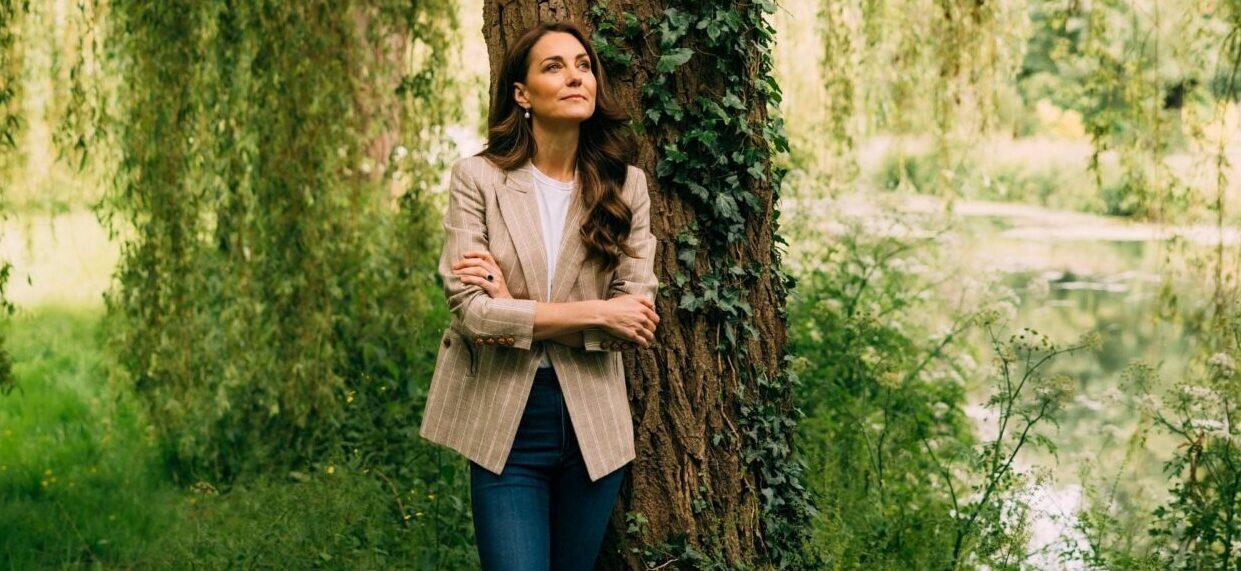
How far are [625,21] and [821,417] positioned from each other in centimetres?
229

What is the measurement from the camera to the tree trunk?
3012mm

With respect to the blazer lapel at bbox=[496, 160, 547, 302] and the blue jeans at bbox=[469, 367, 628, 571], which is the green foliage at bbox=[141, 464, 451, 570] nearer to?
the blue jeans at bbox=[469, 367, 628, 571]

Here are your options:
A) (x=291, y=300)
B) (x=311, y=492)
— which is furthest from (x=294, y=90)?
(x=311, y=492)

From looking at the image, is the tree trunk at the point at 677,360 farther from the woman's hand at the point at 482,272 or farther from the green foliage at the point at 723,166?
the woman's hand at the point at 482,272

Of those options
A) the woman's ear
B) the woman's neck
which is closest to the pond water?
the woman's neck

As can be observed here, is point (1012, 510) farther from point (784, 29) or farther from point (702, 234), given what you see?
point (784, 29)

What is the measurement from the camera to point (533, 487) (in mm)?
2609

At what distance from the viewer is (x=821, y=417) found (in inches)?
189

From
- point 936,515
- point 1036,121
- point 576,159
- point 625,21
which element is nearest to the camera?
point 576,159

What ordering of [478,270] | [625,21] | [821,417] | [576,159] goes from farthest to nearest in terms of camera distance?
[821,417] → [625,21] → [576,159] → [478,270]

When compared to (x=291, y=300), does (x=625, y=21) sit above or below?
above

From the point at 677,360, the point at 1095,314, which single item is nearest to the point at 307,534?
the point at 677,360

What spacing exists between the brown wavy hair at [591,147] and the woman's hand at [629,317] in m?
0.11

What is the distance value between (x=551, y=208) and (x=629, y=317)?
31cm
